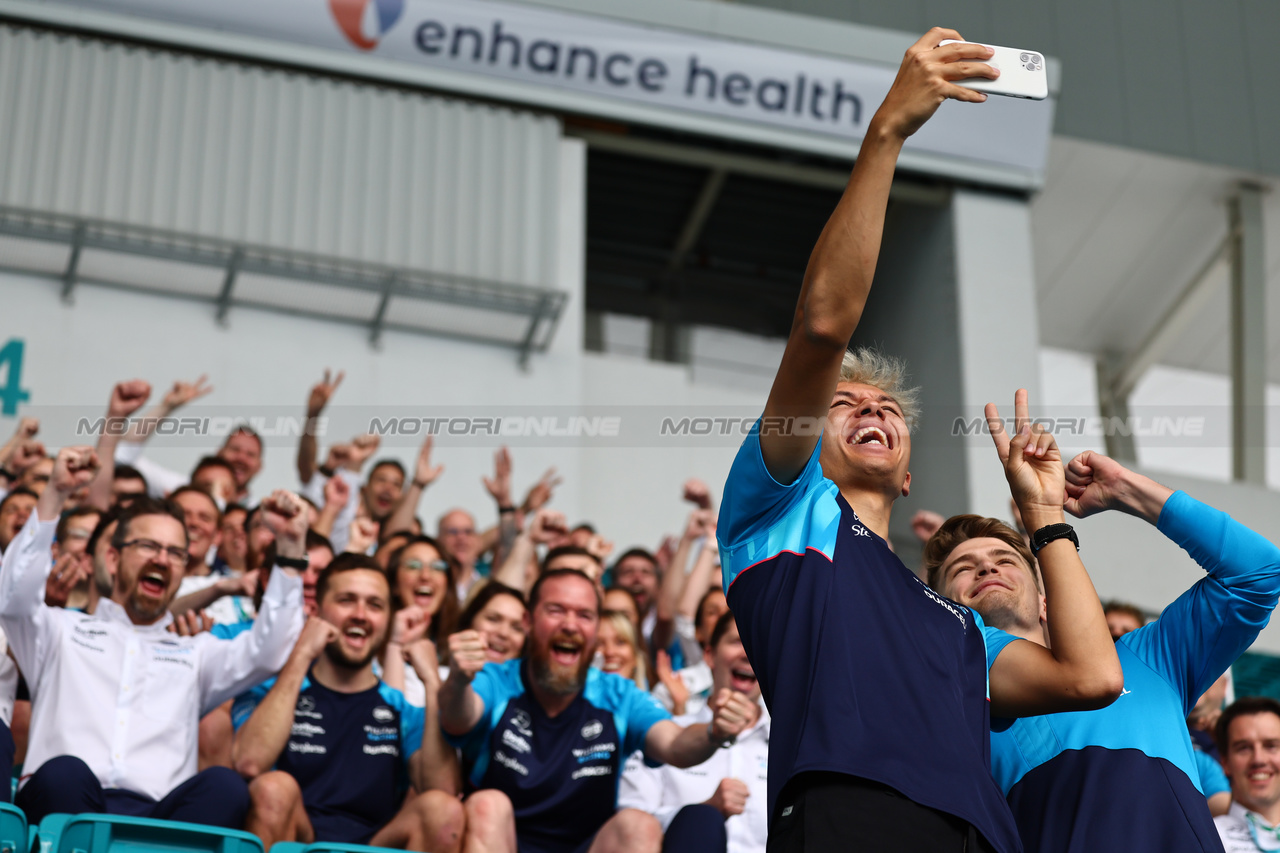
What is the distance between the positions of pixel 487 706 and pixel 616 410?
5.94m

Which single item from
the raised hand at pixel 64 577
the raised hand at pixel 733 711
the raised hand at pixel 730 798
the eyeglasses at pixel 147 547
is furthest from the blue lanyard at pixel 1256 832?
the raised hand at pixel 64 577

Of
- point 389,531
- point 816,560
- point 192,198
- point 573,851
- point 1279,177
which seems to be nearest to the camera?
point 816,560

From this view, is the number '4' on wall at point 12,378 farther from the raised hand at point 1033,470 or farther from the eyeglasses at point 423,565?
the raised hand at point 1033,470

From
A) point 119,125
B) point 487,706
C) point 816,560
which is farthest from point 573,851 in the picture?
point 119,125

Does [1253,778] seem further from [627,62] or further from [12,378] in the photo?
[12,378]

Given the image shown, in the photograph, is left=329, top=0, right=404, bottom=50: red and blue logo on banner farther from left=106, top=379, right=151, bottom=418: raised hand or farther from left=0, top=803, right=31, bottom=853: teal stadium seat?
left=0, top=803, right=31, bottom=853: teal stadium seat

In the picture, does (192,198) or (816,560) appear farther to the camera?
(192,198)

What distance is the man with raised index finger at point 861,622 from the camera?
158 centimetres

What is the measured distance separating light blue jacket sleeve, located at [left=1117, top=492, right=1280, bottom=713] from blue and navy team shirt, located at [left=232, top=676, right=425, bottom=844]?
2307mm

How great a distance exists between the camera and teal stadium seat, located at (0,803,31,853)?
110 inches

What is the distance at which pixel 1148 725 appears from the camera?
224 centimetres

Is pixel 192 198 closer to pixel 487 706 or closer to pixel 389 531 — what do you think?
pixel 389 531

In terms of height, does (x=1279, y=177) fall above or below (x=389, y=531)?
above

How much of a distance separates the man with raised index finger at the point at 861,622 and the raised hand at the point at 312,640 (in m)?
2.12
